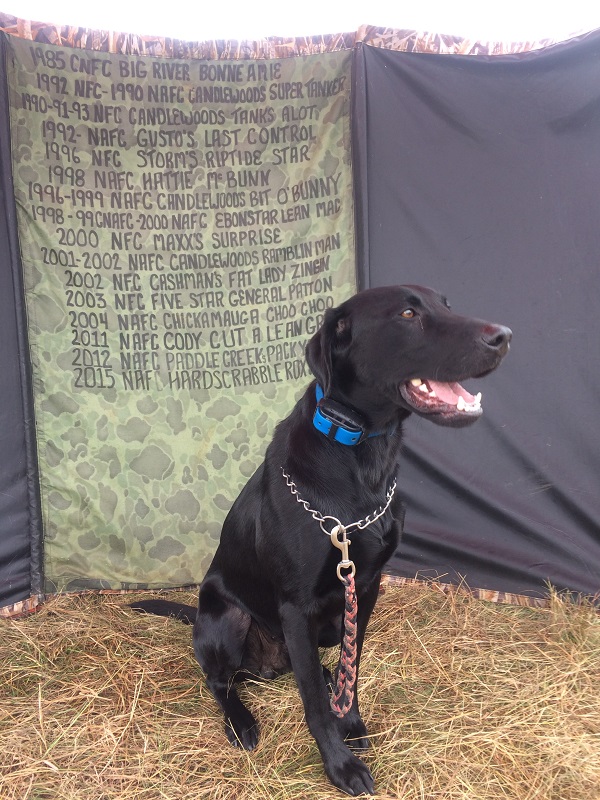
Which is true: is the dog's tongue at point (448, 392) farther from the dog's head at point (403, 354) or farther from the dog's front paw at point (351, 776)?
the dog's front paw at point (351, 776)

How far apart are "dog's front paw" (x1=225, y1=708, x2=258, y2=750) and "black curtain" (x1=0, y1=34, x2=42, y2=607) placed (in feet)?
4.71

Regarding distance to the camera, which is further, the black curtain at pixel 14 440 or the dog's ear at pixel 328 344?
the black curtain at pixel 14 440

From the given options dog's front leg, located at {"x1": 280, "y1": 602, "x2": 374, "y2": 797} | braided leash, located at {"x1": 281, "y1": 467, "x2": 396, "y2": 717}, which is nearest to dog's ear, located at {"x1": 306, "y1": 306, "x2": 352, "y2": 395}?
braided leash, located at {"x1": 281, "y1": 467, "x2": 396, "y2": 717}

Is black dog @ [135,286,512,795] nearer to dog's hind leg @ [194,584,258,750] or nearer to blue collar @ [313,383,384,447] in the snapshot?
blue collar @ [313,383,384,447]

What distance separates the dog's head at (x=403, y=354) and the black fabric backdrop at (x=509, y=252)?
1.22m

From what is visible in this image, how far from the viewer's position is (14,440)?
10.5ft

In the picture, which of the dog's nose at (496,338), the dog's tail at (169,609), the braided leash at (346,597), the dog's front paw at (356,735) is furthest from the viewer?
the dog's tail at (169,609)

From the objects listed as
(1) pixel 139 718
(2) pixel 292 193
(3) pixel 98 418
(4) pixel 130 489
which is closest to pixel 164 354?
(3) pixel 98 418

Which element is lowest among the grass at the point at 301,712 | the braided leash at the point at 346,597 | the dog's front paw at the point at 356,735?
the grass at the point at 301,712

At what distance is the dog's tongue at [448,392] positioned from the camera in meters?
2.03

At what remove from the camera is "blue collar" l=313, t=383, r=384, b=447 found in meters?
2.05

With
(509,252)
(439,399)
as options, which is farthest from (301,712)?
(509,252)

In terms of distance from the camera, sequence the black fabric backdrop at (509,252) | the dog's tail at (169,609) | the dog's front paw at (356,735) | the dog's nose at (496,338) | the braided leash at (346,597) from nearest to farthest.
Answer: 1. the dog's nose at (496,338)
2. the braided leash at (346,597)
3. the dog's front paw at (356,735)
4. the dog's tail at (169,609)
5. the black fabric backdrop at (509,252)

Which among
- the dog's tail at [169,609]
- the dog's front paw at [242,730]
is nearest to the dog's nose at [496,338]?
the dog's front paw at [242,730]
